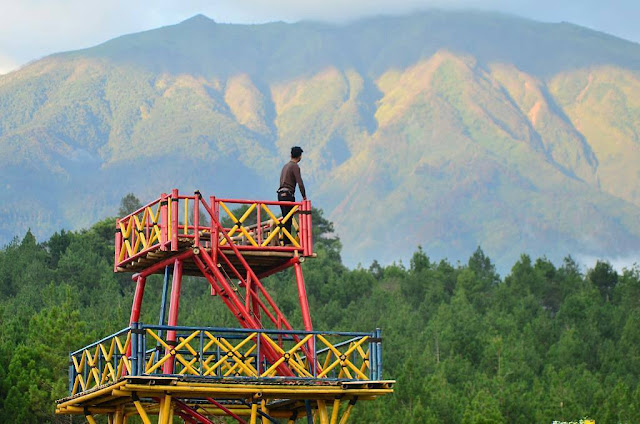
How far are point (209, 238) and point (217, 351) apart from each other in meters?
3.44

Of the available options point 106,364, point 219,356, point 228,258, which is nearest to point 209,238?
point 228,258

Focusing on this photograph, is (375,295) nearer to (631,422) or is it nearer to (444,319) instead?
(444,319)

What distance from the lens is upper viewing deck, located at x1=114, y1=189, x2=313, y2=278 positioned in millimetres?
25578

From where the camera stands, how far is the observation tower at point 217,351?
23.6m

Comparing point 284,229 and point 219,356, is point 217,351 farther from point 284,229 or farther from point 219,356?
point 284,229

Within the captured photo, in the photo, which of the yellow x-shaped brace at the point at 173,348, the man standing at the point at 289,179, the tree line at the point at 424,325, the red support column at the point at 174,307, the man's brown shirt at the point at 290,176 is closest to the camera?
the yellow x-shaped brace at the point at 173,348

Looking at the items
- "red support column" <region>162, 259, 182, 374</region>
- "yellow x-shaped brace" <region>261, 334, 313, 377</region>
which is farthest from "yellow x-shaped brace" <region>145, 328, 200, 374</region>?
"yellow x-shaped brace" <region>261, 334, 313, 377</region>

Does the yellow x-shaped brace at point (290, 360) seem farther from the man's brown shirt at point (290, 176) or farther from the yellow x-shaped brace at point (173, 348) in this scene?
the man's brown shirt at point (290, 176)

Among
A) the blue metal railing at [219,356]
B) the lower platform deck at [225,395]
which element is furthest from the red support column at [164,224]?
the lower platform deck at [225,395]

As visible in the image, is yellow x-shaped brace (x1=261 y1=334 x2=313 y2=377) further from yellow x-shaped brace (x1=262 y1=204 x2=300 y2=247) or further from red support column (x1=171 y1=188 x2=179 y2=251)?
red support column (x1=171 y1=188 x2=179 y2=251)

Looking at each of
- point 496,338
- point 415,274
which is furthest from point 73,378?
point 415,274

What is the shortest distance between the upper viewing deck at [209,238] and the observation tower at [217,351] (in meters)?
0.02

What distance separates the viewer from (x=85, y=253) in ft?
306

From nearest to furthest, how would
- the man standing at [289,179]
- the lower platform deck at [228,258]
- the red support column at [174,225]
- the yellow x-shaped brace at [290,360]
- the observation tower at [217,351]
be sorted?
1. the observation tower at [217,351]
2. the yellow x-shaped brace at [290,360]
3. the red support column at [174,225]
4. the lower platform deck at [228,258]
5. the man standing at [289,179]
